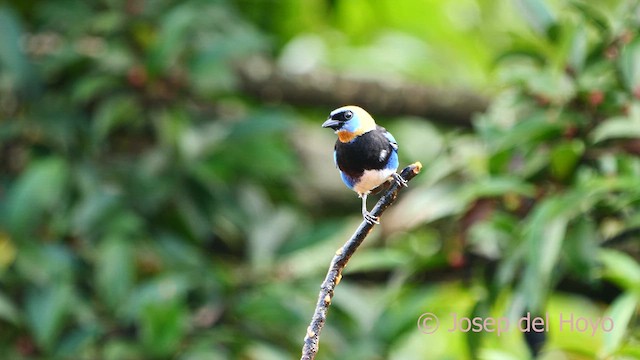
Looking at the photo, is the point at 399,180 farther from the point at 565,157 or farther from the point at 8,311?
the point at 8,311

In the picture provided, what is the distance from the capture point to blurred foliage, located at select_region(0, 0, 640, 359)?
1.65m

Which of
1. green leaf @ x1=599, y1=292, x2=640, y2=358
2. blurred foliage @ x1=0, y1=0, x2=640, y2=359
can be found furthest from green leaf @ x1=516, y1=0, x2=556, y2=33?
green leaf @ x1=599, y1=292, x2=640, y2=358

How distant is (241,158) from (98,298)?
510 millimetres

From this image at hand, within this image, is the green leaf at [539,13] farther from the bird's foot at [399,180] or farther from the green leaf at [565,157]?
the bird's foot at [399,180]

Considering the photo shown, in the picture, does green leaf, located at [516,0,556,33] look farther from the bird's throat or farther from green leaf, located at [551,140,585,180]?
the bird's throat

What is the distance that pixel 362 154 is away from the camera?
1.89 feet

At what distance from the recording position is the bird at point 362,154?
571mm

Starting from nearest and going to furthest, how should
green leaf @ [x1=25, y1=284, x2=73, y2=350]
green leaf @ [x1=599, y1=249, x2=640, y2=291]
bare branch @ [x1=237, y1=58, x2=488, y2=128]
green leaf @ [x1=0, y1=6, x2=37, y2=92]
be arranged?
green leaf @ [x1=599, y1=249, x2=640, y2=291] → green leaf @ [x1=25, y1=284, x2=73, y2=350] → green leaf @ [x1=0, y1=6, x2=37, y2=92] → bare branch @ [x1=237, y1=58, x2=488, y2=128]

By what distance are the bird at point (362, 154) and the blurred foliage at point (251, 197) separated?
926 millimetres

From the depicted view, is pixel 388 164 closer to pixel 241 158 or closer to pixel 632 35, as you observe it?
pixel 632 35

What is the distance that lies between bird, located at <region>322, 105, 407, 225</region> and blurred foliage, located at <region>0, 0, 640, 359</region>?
3.04 ft

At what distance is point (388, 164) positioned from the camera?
0.58m

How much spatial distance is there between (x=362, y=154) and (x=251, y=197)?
5.99ft
